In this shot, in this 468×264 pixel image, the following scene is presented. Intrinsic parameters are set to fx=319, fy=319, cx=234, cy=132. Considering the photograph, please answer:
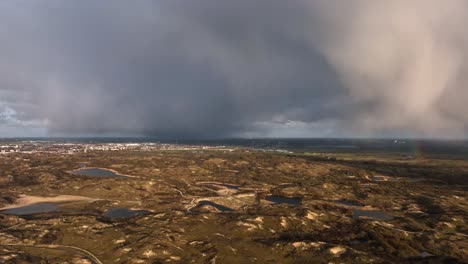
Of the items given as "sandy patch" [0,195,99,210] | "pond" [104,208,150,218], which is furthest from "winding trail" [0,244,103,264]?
"sandy patch" [0,195,99,210]

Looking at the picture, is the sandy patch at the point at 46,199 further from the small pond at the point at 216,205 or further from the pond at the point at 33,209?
the small pond at the point at 216,205

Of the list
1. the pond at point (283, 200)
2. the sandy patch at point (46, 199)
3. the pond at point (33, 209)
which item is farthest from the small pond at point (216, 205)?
the pond at point (33, 209)

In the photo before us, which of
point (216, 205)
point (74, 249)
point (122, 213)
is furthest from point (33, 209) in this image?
point (216, 205)

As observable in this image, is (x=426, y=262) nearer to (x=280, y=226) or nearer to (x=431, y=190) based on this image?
(x=280, y=226)

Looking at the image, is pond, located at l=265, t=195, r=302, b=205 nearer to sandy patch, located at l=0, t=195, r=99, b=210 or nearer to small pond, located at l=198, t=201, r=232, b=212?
small pond, located at l=198, t=201, r=232, b=212

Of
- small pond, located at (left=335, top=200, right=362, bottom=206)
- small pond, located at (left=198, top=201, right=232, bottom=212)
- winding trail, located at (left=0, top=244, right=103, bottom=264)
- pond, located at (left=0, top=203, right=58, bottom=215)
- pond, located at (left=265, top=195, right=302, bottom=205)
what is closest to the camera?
winding trail, located at (left=0, top=244, right=103, bottom=264)

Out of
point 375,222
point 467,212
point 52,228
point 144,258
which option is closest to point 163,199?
point 52,228

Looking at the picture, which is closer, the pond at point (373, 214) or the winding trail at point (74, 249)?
the winding trail at point (74, 249)
